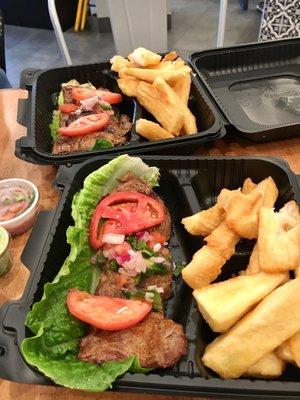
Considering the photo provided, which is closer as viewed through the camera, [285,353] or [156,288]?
[285,353]

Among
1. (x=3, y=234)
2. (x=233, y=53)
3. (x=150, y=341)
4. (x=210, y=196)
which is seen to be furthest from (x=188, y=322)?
(x=233, y=53)

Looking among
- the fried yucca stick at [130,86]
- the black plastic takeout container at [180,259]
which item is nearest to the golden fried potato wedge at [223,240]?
the black plastic takeout container at [180,259]

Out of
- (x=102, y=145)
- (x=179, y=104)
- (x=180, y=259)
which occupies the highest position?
(x=179, y=104)

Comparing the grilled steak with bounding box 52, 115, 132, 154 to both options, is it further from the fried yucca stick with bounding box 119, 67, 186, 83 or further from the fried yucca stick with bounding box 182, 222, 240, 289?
the fried yucca stick with bounding box 182, 222, 240, 289

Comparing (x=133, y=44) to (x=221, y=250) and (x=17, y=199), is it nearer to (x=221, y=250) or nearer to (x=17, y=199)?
(x=17, y=199)

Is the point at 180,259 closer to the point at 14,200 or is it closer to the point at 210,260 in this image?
the point at 210,260

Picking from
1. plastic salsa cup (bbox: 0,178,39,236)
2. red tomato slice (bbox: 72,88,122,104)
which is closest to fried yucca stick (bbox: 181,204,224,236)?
plastic salsa cup (bbox: 0,178,39,236)

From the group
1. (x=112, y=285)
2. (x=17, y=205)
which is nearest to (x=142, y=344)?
(x=112, y=285)
